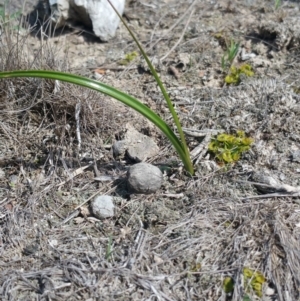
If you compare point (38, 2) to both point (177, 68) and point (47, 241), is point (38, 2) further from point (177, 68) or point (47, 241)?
point (47, 241)

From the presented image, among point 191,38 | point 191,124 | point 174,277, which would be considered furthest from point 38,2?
point 174,277

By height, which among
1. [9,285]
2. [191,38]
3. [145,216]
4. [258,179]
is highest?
[191,38]

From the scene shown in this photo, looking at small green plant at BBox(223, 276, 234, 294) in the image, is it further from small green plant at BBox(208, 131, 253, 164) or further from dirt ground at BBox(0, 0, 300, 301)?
small green plant at BBox(208, 131, 253, 164)

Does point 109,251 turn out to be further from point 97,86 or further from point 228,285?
point 97,86

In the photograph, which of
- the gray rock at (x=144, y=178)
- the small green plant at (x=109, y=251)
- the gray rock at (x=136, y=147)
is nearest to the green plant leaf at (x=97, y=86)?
the gray rock at (x=144, y=178)

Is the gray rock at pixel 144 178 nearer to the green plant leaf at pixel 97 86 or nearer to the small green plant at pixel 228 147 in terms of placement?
the green plant leaf at pixel 97 86

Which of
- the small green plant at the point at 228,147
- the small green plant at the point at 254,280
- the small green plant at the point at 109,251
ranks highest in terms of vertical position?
the small green plant at the point at 228,147

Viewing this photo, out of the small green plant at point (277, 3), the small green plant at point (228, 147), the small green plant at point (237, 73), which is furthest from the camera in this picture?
the small green plant at point (277, 3)
